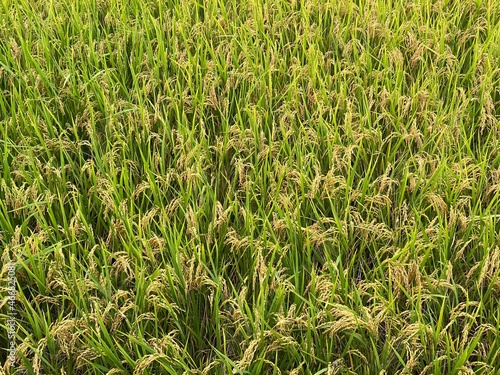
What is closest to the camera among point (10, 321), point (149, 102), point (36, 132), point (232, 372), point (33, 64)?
point (232, 372)

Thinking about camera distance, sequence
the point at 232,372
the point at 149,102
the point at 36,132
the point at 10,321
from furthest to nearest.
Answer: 1. the point at 149,102
2. the point at 36,132
3. the point at 10,321
4. the point at 232,372

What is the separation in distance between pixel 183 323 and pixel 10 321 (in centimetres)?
48

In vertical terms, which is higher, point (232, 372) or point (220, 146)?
point (220, 146)

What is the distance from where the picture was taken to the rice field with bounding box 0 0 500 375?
1551mm

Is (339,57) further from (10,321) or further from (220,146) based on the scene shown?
(10,321)

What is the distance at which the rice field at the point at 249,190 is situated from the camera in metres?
1.55

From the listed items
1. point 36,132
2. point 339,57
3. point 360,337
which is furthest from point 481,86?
point 36,132

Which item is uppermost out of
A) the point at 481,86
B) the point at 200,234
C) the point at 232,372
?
the point at 481,86

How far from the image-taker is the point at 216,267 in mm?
1713
